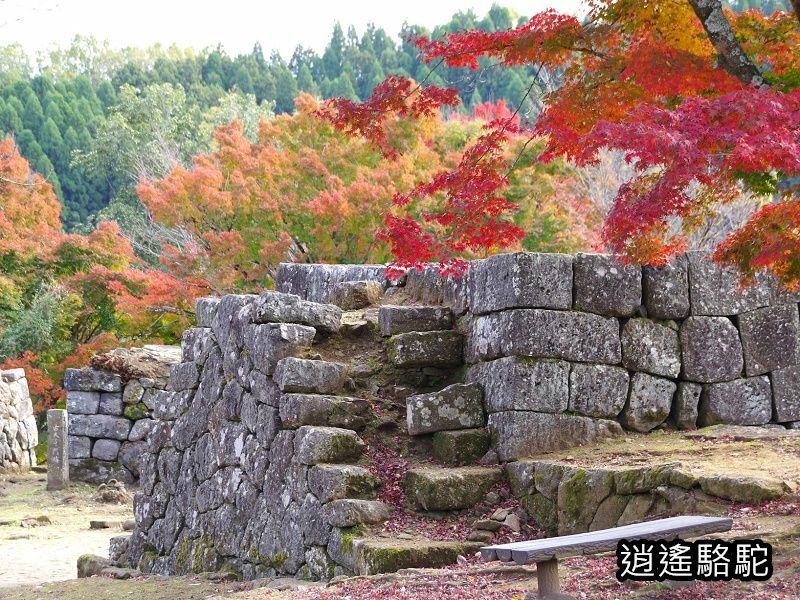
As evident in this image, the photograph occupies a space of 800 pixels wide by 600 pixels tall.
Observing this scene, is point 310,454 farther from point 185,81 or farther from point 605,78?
point 185,81

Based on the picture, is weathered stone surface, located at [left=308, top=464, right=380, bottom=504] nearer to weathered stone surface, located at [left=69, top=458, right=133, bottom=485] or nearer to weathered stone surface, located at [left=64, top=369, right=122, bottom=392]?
weathered stone surface, located at [left=69, top=458, right=133, bottom=485]

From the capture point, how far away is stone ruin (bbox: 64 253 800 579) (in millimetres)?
6883

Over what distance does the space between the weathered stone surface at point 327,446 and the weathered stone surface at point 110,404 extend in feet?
29.6

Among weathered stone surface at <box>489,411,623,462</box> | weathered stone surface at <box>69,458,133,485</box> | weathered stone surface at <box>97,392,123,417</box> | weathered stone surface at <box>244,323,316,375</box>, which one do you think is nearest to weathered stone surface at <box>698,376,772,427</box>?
weathered stone surface at <box>489,411,623,462</box>

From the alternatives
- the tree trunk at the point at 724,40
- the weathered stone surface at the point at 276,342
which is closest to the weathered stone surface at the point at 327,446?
the weathered stone surface at the point at 276,342

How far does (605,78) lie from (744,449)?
2.46 meters

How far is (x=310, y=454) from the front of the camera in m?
7.21

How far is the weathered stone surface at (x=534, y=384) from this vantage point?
7.13m

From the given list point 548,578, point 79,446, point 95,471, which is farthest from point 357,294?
point 79,446

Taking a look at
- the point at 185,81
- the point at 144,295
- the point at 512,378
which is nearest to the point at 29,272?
the point at 144,295

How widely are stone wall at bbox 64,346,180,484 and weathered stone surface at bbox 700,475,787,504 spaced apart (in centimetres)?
1117

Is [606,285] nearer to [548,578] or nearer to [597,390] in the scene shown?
[597,390]

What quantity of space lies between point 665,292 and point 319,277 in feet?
12.5

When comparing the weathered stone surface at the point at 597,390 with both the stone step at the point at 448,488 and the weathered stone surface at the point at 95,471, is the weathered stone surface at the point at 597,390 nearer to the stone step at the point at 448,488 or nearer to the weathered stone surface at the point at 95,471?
the stone step at the point at 448,488
